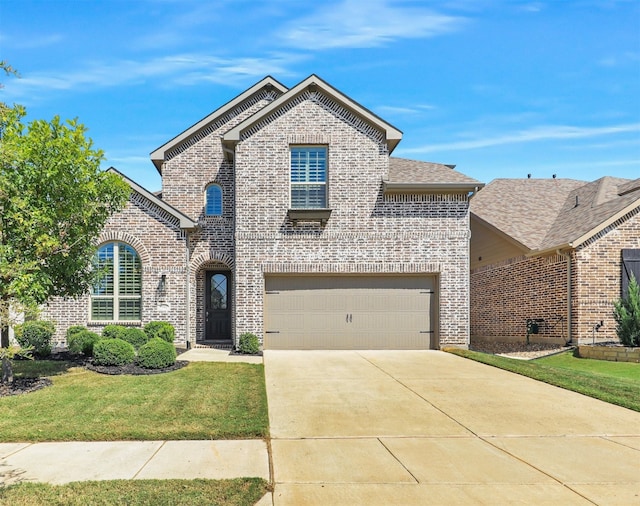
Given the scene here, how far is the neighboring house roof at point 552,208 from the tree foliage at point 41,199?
45.1 feet

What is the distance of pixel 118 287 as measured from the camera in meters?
16.0

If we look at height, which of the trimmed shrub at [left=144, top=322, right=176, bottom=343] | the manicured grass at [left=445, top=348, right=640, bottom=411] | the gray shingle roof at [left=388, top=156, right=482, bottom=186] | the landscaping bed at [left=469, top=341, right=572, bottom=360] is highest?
the gray shingle roof at [left=388, top=156, right=482, bottom=186]

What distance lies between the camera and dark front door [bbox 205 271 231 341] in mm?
17438

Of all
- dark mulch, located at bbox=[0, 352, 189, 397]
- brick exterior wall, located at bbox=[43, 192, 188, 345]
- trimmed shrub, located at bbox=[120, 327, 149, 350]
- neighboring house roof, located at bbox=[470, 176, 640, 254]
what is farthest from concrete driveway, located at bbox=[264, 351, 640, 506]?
neighboring house roof, located at bbox=[470, 176, 640, 254]

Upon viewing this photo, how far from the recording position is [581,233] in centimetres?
1588

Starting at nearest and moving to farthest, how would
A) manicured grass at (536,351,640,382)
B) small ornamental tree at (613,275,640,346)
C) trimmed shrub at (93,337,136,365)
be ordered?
trimmed shrub at (93,337,136,365) < manicured grass at (536,351,640,382) < small ornamental tree at (613,275,640,346)

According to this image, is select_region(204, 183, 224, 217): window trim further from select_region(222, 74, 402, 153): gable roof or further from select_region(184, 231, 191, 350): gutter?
select_region(222, 74, 402, 153): gable roof

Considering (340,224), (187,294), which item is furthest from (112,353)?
(340,224)

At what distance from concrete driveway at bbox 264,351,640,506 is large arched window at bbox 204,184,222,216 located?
801 centimetres

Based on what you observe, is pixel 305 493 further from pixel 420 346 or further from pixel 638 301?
pixel 638 301

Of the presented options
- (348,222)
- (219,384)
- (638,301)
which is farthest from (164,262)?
(638,301)

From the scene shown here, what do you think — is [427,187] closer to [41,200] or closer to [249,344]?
[249,344]

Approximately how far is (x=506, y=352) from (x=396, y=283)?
4856 millimetres

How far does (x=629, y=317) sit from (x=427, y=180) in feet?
23.2
